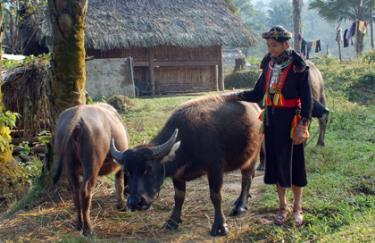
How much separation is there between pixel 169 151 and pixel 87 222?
3.93 feet

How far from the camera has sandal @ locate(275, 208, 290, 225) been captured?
16.1 ft

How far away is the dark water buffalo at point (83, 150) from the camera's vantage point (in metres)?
4.92

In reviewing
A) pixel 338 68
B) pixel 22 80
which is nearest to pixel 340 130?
pixel 22 80

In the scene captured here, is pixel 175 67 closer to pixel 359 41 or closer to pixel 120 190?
pixel 359 41

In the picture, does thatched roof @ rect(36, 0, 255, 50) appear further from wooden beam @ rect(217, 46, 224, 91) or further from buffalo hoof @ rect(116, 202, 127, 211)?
buffalo hoof @ rect(116, 202, 127, 211)

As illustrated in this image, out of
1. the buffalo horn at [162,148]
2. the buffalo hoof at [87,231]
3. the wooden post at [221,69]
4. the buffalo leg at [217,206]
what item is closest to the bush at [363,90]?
the wooden post at [221,69]

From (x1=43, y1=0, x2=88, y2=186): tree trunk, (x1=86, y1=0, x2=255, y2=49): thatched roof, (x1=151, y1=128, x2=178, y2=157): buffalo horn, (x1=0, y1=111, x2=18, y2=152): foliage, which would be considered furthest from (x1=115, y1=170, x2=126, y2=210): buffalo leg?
(x1=86, y1=0, x2=255, y2=49): thatched roof

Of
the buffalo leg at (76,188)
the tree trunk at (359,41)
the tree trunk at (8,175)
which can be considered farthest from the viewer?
the tree trunk at (359,41)

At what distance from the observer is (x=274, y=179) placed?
496 centimetres

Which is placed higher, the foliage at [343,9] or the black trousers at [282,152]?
the foliage at [343,9]

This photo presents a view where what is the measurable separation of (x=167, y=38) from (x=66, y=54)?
1307 cm

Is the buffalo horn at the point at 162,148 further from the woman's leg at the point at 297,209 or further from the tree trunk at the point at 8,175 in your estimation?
the tree trunk at the point at 8,175

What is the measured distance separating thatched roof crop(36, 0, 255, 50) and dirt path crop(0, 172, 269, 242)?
513 inches

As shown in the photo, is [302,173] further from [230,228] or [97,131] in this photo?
[97,131]
